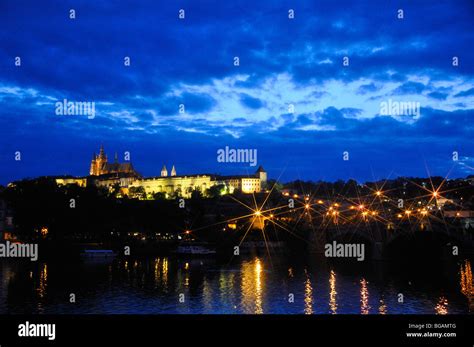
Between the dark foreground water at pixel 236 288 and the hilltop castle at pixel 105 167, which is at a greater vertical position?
the hilltop castle at pixel 105 167

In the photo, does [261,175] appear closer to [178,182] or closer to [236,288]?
[178,182]

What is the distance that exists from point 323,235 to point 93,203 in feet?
68.2

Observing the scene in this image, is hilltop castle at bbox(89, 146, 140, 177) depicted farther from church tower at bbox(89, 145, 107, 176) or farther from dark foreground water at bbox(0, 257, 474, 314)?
dark foreground water at bbox(0, 257, 474, 314)

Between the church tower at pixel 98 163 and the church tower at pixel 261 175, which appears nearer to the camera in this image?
the church tower at pixel 261 175

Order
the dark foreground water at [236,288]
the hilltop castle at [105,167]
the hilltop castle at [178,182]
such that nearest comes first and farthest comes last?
the dark foreground water at [236,288] < the hilltop castle at [178,182] < the hilltop castle at [105,167]

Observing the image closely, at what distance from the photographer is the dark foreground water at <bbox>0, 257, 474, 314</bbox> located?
65.8 ft

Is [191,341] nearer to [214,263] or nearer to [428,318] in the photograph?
[428,318]

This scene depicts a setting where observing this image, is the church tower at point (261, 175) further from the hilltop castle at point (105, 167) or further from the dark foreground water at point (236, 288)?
the dark foreground water at point (236, 288)

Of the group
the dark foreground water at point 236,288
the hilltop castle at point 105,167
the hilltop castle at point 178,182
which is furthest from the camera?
the hilltop castle at point 105,167

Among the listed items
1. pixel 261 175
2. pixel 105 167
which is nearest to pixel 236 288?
pixel 261 175

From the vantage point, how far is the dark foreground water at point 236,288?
20047 millimetres

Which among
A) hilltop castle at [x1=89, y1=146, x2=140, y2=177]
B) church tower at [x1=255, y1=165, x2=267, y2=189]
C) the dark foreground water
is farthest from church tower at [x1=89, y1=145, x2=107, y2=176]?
the dark foreground water

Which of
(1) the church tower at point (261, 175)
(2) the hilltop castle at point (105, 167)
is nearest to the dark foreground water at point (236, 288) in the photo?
(1) the church tower at point (261, 175)

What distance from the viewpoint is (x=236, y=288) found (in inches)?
989
